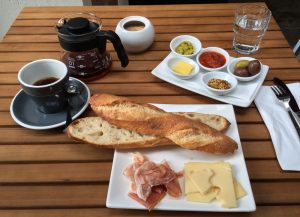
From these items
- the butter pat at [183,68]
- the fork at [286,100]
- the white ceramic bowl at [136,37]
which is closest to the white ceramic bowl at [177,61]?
the butter pat at [183,68]

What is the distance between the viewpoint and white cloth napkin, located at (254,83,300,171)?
713mm

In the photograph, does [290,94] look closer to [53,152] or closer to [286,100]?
[286,100]

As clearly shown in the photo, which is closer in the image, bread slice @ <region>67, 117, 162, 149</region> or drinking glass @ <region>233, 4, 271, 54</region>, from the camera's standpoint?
bread slice @ <region>67, 117, 162, 149</region>

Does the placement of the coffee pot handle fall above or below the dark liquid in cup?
above

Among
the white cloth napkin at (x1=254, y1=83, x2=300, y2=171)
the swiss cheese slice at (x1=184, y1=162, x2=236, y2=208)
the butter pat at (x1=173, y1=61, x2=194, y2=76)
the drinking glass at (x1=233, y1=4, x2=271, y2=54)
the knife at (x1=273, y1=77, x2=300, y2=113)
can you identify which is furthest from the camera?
the drinking glass at (x1=233, y1=4, x2=271, y2=54)

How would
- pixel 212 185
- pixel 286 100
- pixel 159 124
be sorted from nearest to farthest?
pixel 212 185
pixel 159 124
pixel 286 100

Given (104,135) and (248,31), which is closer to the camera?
(104,135)

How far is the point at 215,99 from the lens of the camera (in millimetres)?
870

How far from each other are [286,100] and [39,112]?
2.24ft

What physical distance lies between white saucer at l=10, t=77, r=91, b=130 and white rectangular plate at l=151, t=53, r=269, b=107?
24 centimetres

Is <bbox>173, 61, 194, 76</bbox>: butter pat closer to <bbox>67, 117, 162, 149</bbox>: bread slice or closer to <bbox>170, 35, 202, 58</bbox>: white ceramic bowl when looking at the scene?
<bbox>170, 35, 202, 58</bbox>: white ceramic bowl

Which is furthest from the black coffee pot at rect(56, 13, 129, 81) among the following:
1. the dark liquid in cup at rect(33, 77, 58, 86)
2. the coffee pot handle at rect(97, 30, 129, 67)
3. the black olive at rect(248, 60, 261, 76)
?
the black olive at rect(248, 60, 261, 76)

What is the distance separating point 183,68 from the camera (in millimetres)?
946

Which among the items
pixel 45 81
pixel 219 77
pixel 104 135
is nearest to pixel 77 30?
pixel 45 81
